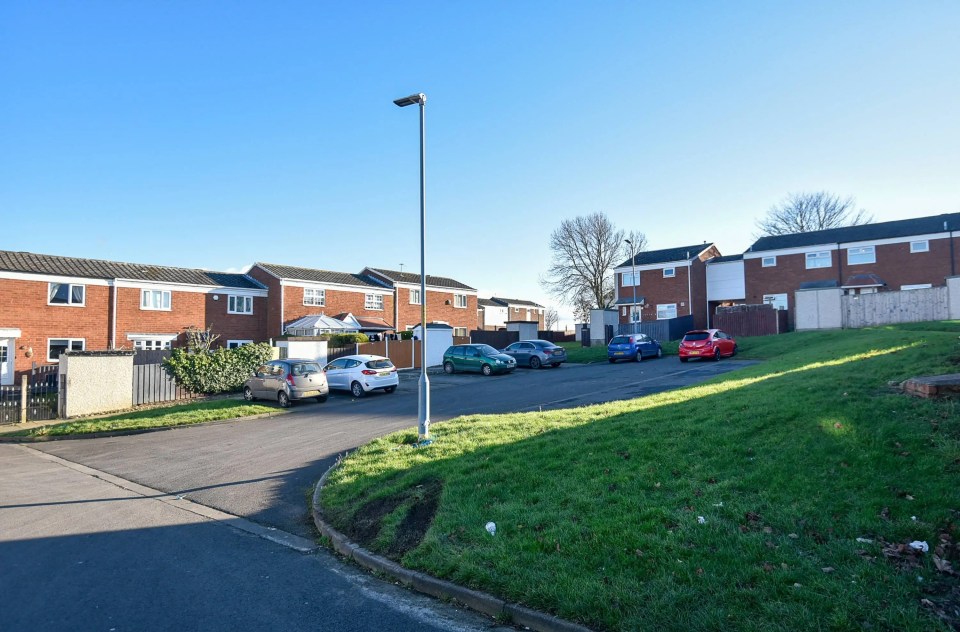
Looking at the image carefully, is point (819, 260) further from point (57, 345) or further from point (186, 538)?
point (57, 345)

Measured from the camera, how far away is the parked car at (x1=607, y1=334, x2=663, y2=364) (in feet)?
104

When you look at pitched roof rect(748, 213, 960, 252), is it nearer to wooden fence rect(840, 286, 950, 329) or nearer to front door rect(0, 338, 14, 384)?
wooden fence rect(840, 286, 950, 329)

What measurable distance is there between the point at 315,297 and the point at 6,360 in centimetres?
1921

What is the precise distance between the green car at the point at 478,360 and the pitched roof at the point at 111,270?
20020mm

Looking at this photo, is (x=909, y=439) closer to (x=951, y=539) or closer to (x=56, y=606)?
(x=951, y=539)

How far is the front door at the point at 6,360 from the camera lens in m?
31.2

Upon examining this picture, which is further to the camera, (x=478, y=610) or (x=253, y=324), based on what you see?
(x=253, y=324)

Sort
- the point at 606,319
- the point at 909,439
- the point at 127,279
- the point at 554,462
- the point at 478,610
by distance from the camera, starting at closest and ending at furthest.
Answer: the point at 478,610
the point at 909,439
the point at 554,462
the point at 127,279
the point at 606,319

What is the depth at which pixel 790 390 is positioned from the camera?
9711 mm

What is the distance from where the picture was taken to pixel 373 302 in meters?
49.5

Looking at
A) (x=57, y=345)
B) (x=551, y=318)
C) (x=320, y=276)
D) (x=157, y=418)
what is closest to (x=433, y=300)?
(x=320, y=276)

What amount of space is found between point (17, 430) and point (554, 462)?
18.1m

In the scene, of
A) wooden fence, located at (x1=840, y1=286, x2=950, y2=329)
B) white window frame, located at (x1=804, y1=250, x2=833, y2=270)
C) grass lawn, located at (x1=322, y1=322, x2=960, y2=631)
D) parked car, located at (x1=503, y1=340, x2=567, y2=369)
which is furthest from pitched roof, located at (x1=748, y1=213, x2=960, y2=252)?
grass lawn, located at (x1=322, y1=322, x2=960, y2=631)

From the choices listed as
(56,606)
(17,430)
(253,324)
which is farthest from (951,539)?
(253,324)
